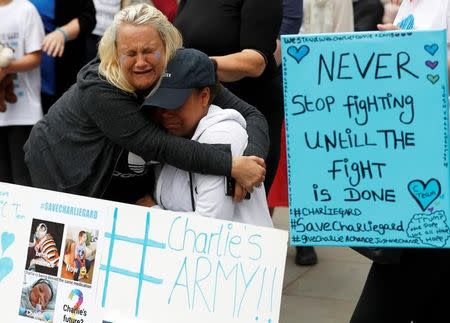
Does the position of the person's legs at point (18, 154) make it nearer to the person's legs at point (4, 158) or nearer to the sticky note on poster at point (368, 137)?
the person's legs at point (4, 158)

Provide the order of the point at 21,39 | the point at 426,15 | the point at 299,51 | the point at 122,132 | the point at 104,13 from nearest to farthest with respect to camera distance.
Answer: the point at 299,51, the point at 426,15, the point at 122,132, the point at 21,39, the point at 104,13

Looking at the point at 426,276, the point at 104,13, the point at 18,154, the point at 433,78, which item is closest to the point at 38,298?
the point at 426,276

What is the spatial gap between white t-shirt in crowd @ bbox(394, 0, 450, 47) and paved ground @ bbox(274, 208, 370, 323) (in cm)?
204

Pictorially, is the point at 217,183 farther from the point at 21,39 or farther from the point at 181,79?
the point at 21,39

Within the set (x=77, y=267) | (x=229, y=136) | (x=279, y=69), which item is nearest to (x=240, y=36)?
(x=279, y=69)

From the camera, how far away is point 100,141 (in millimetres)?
3510

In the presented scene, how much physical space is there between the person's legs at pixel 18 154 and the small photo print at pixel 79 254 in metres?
2.13

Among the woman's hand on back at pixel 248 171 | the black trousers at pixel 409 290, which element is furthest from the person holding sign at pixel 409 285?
the woman's hand on back at pixel 248 171

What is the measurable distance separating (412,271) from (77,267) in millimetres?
1143

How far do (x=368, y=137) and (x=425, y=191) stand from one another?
9.1 inches

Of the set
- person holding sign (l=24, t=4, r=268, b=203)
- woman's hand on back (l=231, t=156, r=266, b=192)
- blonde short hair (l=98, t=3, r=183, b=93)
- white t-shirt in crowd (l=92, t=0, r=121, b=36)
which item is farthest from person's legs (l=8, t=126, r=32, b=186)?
woman's hand on back (l=231, t=156, r=266, b=192)

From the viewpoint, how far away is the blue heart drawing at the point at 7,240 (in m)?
3.45

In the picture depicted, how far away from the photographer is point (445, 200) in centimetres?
283

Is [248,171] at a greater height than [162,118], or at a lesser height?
lesser
